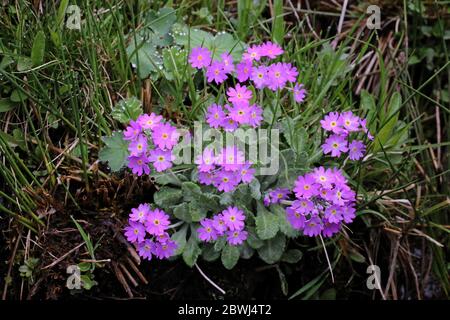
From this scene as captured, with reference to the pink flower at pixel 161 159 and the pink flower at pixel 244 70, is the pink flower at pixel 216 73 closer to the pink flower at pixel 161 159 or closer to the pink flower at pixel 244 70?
the pink flower at pixel 244 70

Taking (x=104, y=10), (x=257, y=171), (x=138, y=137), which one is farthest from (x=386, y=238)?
(x=104, y=10)

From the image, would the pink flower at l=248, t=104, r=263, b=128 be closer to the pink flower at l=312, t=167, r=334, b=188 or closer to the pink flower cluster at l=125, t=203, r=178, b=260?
the pink flower at l=312, t=167, r=334, b=188

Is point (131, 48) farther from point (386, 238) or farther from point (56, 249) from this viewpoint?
point (386, 238)

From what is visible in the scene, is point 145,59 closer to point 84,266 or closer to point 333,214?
point 84,266

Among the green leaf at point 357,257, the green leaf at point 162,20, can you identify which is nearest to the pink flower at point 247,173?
the green leaf at point 357,257

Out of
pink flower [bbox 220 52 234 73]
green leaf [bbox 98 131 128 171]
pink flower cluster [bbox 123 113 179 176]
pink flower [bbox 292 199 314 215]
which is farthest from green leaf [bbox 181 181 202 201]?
pink flower [bbox 220 52 234 73]

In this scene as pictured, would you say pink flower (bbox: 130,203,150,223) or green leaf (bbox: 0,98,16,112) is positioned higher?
green leaf (bbox: 0,98,16,112)
